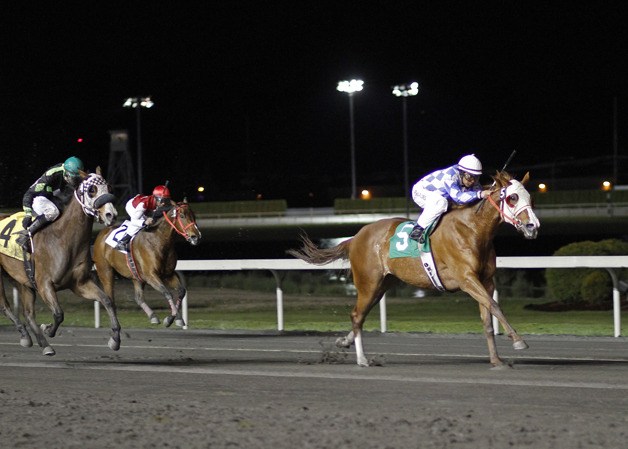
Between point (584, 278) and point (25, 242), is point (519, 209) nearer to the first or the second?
point (25, 242)

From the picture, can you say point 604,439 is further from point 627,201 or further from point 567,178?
point 567,178

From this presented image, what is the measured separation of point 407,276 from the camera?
959cm

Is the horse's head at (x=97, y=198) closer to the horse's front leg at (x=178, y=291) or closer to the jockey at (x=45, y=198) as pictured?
the jockey at (x=45, y=198)

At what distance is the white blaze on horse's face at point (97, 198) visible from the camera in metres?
9.95

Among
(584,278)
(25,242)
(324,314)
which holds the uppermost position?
(25,242)

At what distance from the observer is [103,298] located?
10055 millimetres

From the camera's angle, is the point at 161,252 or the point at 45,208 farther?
the point at 161,252

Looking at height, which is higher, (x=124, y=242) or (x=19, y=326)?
(x=124, y=242)

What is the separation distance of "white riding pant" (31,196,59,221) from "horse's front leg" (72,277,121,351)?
665 millimetres

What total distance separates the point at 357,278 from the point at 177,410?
10.9 ft

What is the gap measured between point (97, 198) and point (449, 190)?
3108 mm

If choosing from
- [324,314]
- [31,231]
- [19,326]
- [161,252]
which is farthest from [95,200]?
[324,314]

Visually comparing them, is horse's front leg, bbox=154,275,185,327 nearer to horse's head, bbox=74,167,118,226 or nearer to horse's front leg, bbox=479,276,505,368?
horse's head, bbox=74,167,118,226

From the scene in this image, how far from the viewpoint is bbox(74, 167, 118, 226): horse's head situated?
9945mm
